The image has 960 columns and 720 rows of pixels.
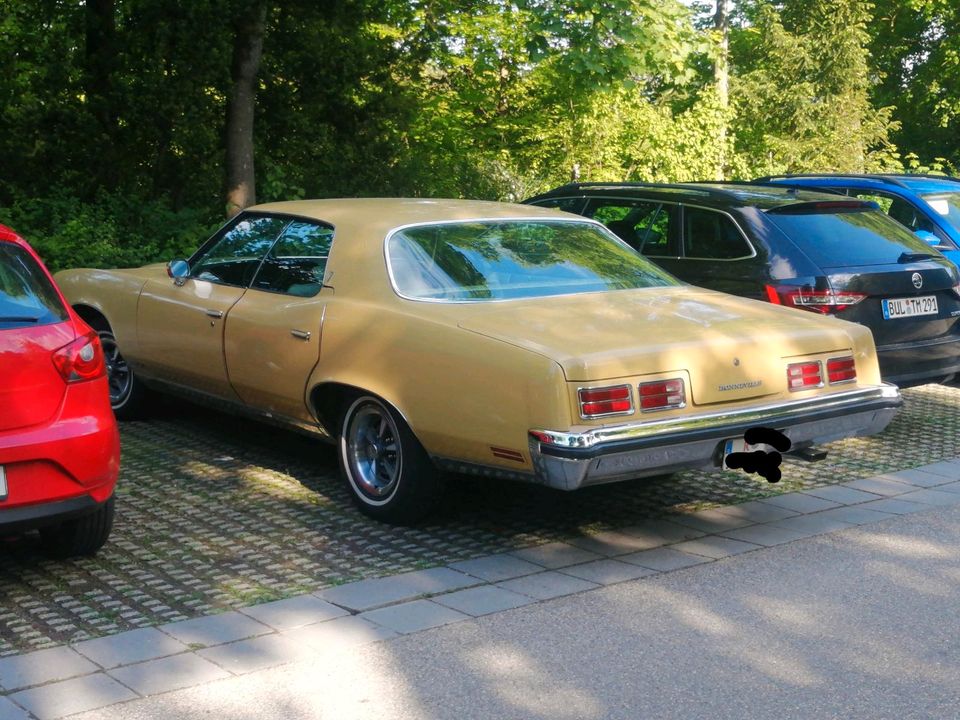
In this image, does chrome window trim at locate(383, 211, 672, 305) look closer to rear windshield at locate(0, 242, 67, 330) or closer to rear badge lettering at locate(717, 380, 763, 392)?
rear badge lettering at locate(717, 380, 763, 392)

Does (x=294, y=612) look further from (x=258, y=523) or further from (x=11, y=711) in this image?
(x=258, y=523)

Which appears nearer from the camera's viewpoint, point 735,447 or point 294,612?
point 294,612

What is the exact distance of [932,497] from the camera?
7.16 metres

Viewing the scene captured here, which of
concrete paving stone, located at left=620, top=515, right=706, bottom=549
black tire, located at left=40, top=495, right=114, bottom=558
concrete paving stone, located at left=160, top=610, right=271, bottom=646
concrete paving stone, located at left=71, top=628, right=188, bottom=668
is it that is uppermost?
black tire, located at left=40, top=495, right=114, bottom=558

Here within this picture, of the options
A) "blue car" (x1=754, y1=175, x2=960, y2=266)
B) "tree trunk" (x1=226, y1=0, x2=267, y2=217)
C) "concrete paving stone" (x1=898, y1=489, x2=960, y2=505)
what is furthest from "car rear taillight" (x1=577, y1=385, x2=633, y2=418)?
"tree trunk" (x1=226, y1=0, x2=267, y2=217)

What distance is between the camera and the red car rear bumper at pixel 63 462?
200 inches

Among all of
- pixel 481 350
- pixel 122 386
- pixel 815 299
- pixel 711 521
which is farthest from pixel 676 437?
pixel 122 386

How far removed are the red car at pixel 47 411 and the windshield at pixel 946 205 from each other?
26.5ft

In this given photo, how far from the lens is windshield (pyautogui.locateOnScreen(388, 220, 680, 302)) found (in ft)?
21.5

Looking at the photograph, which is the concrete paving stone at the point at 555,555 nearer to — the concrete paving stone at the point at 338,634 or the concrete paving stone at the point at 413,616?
the concrete paving stone at the point at 413,616

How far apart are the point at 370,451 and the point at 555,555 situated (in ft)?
3.78

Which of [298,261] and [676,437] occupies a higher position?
[298,261]

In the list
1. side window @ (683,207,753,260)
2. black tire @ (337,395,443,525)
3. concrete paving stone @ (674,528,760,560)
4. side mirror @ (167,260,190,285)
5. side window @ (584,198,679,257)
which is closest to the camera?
concrete paving stone @ (674,528,760,560)

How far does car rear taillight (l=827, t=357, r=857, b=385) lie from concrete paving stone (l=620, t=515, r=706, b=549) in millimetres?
1002
